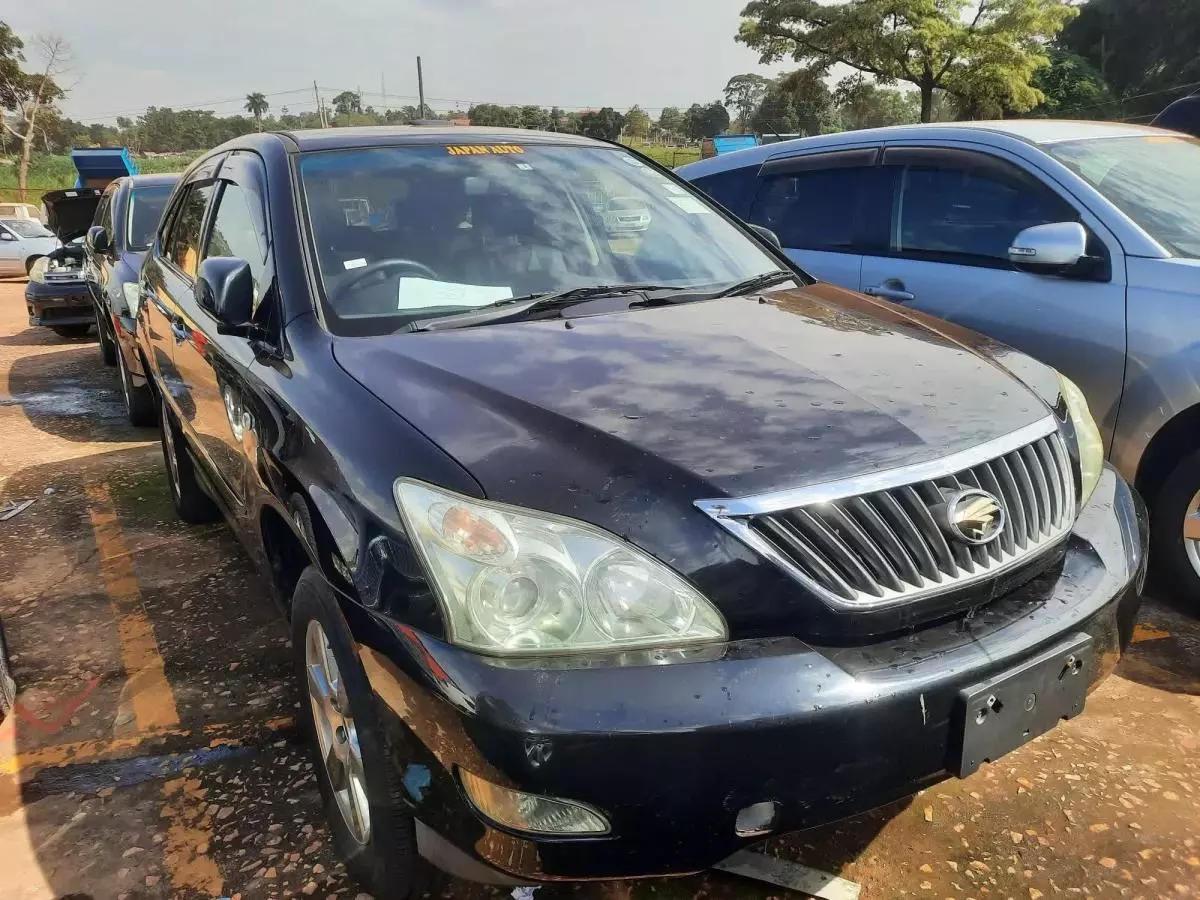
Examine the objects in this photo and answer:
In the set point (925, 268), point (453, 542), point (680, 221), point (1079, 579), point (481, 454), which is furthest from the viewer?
point (925, 268)

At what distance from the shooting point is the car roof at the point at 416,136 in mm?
2881

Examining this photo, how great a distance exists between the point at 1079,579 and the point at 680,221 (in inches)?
68.7

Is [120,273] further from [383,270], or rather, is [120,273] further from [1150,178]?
[1150,178]

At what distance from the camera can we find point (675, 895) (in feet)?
6.73

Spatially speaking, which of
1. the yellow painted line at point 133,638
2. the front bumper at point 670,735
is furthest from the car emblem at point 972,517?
the yellow painted line at point 133,638

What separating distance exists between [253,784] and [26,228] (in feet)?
65.5

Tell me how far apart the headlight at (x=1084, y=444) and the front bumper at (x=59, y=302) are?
10.2 m

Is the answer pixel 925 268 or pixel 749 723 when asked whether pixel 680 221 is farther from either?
pixel 749 723

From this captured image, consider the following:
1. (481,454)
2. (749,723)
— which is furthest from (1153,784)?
(481,454)

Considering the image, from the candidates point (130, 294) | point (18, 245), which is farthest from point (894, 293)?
point (18, 245)

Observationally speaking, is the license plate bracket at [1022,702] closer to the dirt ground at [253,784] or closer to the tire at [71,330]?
the dirt ground at [253,784]

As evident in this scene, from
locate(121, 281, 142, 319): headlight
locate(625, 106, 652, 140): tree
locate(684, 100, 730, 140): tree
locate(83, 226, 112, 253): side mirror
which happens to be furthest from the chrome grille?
locate(684, 100, 730, 140): tree

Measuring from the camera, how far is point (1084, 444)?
2242mm

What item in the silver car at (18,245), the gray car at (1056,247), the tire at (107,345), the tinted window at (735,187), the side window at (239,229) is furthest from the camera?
the silver car at (18,245)
